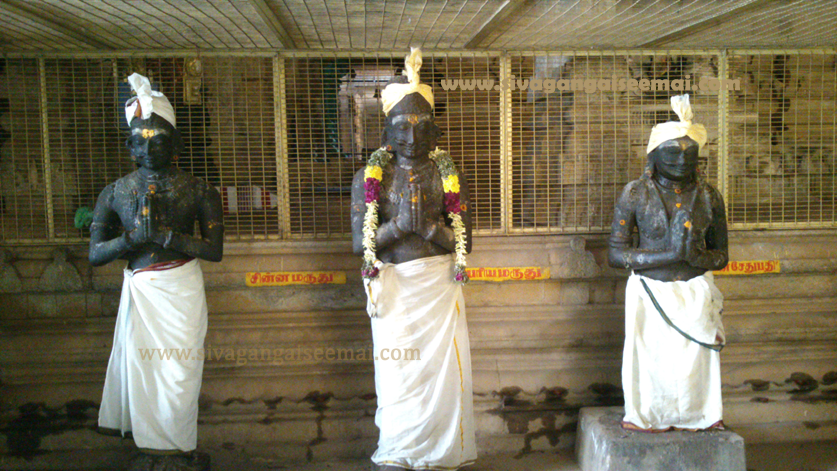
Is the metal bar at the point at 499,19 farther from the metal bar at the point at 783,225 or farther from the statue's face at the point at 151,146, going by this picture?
the metal bar at the point at 783,225

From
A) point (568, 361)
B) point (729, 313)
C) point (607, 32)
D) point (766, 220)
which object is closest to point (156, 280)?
point (568, 361)

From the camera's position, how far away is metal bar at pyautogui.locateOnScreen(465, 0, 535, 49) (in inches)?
139

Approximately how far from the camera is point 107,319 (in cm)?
445

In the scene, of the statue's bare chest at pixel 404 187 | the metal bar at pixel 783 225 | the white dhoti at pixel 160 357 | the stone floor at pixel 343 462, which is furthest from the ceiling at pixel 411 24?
the stone floor at pixel 343 462

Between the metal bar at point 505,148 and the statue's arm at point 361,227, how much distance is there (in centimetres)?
129

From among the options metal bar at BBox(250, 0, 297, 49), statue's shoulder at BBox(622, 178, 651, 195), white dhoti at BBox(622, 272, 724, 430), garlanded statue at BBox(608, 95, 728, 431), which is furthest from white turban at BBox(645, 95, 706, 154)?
metal bar at BBox(250, 0, 297, 49)

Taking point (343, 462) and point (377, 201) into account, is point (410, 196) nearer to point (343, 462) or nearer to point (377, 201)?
point (377, 201)

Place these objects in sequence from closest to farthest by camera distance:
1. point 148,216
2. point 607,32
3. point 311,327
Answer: point 148,216 < point 607,32 < point 311,327

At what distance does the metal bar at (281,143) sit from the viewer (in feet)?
14.5

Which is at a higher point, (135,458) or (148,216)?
(148,216)

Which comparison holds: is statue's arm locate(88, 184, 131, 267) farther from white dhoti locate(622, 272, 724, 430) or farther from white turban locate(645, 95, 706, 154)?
white turban locate(645, 95, 706, 154)

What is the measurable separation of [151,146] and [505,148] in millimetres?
2471

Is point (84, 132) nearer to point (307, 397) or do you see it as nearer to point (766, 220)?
point (307, 397)

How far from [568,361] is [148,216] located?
307 centimetres
